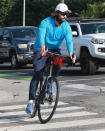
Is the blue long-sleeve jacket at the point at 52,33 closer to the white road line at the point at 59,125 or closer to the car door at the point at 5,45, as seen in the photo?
the white road line at the point at 59,125

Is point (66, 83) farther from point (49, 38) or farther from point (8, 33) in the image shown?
point (8, 33)

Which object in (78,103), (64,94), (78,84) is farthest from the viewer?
(78,84)

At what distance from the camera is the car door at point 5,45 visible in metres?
20.3

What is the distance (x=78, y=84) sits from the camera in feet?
42.0

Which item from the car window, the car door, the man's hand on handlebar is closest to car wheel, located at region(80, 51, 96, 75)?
the car window

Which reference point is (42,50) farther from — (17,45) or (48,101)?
(17,45)


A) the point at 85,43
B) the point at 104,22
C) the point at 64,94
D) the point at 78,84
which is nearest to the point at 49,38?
the point at 64,94

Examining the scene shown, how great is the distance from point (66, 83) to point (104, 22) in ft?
14.3

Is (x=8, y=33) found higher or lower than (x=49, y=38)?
lower

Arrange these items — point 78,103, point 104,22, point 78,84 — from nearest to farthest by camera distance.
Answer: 1. point 78,103
2. point 78,84
3. point 104,22

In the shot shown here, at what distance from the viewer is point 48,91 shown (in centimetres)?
766

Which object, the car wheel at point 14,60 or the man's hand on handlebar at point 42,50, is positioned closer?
the man's hand on handlebar at point 42,50

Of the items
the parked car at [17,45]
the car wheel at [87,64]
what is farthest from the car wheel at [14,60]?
the car wheel at [87,64]

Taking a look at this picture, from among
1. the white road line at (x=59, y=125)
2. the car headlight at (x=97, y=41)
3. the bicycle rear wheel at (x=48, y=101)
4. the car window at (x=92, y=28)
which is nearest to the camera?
the white road line at (x=59, y=125)
